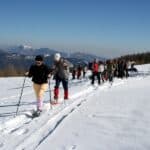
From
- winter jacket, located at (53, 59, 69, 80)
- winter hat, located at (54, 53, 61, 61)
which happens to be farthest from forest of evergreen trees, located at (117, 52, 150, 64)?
winter hat, located at (54, 53, 61, 61)

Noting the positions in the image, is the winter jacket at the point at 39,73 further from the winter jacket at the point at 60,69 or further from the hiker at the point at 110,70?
the hiker at the point at 110,70

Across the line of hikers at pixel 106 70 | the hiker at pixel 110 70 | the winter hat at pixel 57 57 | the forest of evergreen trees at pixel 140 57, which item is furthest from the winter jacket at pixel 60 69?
the forest of evergreen trees at pixel 140 57

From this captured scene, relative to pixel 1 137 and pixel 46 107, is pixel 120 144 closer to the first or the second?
pixel 1 137

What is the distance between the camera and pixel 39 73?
43.8ft

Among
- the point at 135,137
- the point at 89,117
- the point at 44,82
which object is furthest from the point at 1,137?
the point at 44,82

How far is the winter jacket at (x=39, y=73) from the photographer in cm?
1332

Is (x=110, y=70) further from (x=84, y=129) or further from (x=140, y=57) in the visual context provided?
(x=140, y=57)

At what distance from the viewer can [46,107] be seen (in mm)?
13938

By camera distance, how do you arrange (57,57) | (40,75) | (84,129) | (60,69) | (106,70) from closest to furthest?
(84,129)
(40,75)
(57,57)
(60,69)
(106,70)

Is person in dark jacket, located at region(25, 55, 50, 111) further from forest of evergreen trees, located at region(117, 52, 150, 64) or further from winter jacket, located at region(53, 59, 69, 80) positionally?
forest of evergreen trees, located at region(117, 52, 150, 64)

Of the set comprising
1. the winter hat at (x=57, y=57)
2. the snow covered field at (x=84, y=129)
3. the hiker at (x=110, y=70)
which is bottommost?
the snow covered field at (x=84, y=129)

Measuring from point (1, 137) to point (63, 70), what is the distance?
6628 mm

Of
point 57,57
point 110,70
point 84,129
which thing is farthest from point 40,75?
point 110,70

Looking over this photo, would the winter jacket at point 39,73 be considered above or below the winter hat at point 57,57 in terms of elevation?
below
